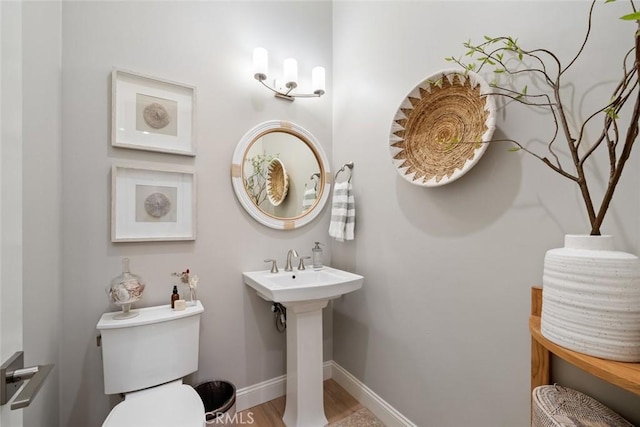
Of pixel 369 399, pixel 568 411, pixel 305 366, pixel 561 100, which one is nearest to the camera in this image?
pixel 568 411

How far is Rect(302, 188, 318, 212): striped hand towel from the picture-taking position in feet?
6.66

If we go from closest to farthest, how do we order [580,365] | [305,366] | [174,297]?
[580,365], [174,297], [305,366]

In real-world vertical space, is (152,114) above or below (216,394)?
above

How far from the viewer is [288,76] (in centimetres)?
180

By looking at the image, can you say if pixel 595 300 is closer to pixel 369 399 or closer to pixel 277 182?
pixel 369 399

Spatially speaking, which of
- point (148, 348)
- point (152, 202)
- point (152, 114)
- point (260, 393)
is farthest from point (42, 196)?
point (260, 393)

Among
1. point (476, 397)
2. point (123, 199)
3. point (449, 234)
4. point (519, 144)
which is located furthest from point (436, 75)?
point (123, 199)

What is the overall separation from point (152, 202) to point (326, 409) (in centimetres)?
168

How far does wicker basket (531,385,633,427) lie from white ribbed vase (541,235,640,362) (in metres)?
0.24

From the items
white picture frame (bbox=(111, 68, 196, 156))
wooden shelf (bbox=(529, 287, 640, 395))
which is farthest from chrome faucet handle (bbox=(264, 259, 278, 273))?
wooden shelf (bbox=(529, 287, 640, 395))

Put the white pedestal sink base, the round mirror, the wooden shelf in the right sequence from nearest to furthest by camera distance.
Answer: the wooden shelf → the white pedestal sink base → the round mirror

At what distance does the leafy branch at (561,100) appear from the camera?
2.48 ft

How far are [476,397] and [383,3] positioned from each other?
2215 millimetres

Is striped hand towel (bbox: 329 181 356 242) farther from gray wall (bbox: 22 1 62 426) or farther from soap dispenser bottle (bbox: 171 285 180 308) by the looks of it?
gray wall (bbox: 22 1 62 426)
